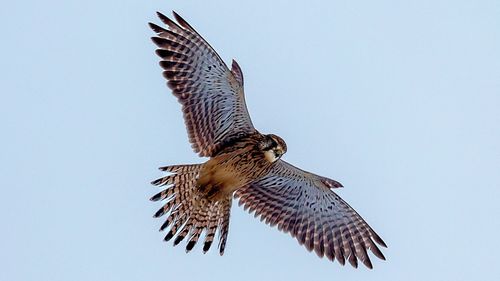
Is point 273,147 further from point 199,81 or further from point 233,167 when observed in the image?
point 199,81

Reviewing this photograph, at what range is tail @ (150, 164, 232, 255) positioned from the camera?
59.0 feet

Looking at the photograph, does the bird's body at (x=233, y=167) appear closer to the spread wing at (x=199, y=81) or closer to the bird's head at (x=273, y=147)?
the bird's head at (x=273, y=147)

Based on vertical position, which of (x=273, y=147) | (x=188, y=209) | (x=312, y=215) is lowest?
(x=188, y=209)

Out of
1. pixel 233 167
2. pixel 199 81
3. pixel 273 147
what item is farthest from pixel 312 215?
pixel 199 81

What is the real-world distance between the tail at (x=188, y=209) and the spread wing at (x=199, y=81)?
0.46 metres

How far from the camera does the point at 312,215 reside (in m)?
19.4

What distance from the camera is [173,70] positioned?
59.7ft

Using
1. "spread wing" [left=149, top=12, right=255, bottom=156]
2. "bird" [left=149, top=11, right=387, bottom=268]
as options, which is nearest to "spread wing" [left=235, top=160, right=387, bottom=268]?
"bird" [left=149, top=11, right=387, bottom=268]

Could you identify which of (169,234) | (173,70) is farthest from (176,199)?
(173,70)

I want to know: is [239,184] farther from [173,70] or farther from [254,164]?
[173,70]

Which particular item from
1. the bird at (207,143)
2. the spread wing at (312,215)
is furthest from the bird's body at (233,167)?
the spread wing at (312,215)

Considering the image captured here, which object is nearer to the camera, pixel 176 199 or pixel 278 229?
pixel 176 199

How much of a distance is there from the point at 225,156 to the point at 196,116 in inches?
26.4

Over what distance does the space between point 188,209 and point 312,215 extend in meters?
2.14
